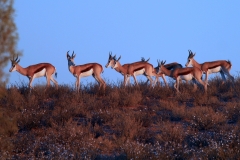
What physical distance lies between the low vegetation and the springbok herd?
0.83 m

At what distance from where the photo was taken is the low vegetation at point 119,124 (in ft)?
36.3

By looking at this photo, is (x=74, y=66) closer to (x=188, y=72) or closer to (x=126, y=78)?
(x=126, y=78)

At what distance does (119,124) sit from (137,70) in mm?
9303

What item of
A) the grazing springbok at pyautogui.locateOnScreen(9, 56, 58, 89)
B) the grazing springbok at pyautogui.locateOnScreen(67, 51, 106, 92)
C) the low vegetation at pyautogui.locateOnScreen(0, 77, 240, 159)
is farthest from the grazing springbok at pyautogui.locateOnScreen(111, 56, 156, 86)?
the grazing springbok at pyautogui.locateOnScreen(9, 56, 58, 89)

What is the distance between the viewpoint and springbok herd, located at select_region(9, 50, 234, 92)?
20.8 metres

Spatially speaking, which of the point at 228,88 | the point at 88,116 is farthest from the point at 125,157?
the point at 228,88

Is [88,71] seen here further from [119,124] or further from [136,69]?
[119,124]

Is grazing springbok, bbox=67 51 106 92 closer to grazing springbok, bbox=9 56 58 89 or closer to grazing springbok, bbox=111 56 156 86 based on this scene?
grazing springbok, bbox=9 56 58 89

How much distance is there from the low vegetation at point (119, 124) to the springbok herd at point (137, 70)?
32.5 inches

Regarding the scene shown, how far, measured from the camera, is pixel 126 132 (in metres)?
13.0

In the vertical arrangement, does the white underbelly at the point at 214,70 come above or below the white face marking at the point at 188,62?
below

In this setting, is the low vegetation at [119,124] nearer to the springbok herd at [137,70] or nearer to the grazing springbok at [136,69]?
the springbok herd at [137,70]

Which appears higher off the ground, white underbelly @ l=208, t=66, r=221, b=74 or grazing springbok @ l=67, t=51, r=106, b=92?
grazing springbok @ l=67, t=51, r=106, b=92

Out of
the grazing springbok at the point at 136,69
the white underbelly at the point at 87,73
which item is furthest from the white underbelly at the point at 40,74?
the grazing springbok at the point at 136,69
